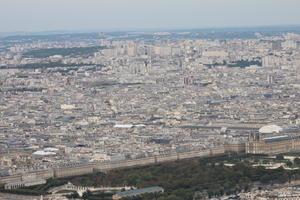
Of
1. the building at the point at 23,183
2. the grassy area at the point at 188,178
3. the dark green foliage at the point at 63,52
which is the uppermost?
the grassy area at the point at 188,178

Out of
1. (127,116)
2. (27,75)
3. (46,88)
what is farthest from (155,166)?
(27,75)

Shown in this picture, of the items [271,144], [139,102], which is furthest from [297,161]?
[139,102]

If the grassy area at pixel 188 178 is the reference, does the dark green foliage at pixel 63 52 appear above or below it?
below

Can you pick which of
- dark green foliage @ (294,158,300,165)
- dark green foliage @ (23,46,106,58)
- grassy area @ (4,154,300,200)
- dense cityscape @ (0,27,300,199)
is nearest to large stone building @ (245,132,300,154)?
dense cityscape @ (0,27,300,199)

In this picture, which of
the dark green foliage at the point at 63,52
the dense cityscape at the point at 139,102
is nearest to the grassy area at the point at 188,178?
the dense cityscape at the point at 139,102

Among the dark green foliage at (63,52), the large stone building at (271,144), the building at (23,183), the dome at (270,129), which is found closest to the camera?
the building at (23,183)

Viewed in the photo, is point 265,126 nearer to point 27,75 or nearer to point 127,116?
point 127,116

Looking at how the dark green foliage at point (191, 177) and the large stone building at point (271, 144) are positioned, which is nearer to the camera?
the dark green foliage at point (191, 177)

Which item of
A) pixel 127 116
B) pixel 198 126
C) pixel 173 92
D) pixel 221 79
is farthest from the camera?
pixel 221 79

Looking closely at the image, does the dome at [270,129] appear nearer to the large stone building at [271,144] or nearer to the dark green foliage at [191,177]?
the large stone building at [271,144]

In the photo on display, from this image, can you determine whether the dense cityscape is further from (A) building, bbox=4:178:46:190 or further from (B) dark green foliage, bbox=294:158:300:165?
(B) dark green foliage, bbox=294:158:300:165

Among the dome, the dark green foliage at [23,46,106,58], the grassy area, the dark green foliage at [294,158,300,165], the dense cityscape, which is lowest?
the dark green foliage at [23,46,106,58]
